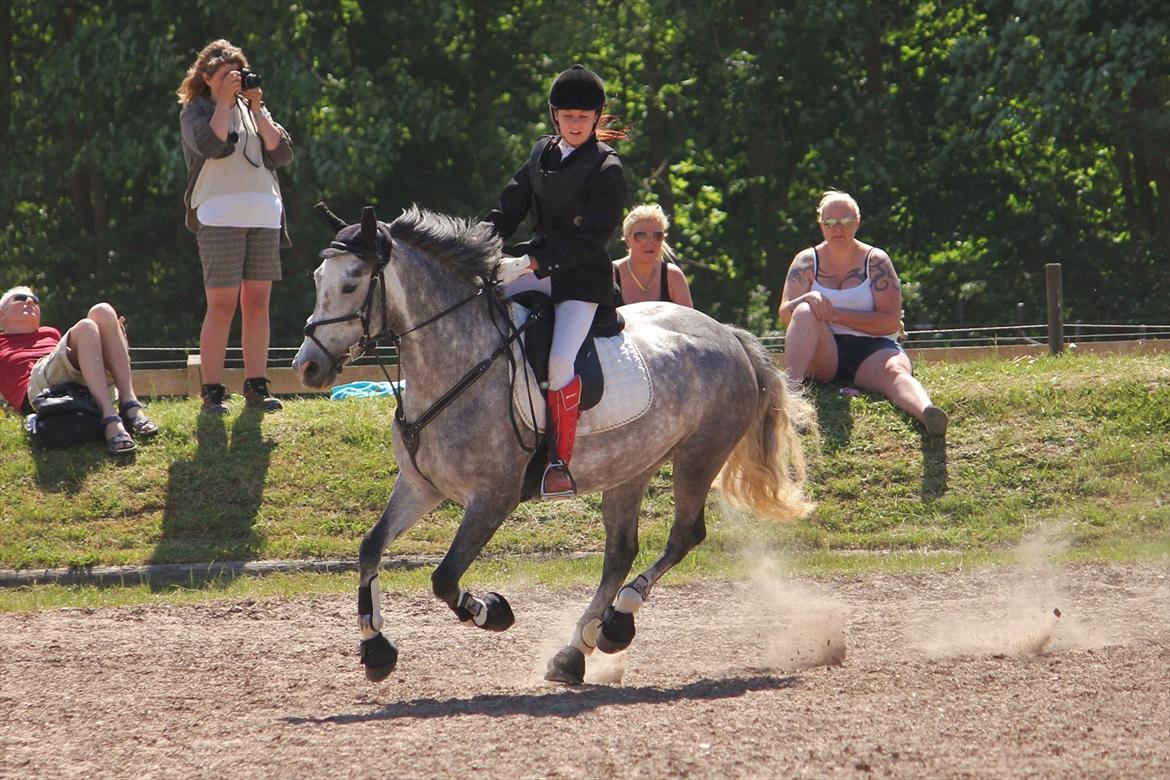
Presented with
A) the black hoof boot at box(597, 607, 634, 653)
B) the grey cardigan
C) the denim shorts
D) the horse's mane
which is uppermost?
the grey cardigan

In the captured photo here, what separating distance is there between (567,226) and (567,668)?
6.64 feet

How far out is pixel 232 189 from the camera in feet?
36.8

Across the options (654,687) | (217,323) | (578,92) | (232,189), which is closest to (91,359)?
(217,323)

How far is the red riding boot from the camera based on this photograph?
7336mm

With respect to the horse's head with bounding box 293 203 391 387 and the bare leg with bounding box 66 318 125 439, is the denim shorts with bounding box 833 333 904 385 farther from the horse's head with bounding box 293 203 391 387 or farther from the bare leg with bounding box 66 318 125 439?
the horse's head with bounding box 293 203 391 387

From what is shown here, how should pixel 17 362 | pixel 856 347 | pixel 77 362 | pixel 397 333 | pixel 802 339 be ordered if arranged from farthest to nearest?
pixel 856 347
pixel 802 339
pixel 17 362
pixel 77 362
pixel 397 333

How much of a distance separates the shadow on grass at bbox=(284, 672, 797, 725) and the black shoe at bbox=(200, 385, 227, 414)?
5255 mm

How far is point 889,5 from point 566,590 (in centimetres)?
1683

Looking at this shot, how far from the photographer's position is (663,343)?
26.6ft

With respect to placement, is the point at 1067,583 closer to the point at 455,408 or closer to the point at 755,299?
the point at 455,408

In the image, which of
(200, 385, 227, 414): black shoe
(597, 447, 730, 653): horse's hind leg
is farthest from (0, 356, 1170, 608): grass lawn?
(597, 447, 730, 653): horse's hind leg

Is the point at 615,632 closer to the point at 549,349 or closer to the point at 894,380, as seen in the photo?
the point at 549,349

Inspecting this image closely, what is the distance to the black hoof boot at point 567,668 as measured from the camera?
742 cm

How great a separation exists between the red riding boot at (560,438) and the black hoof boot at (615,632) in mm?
641
